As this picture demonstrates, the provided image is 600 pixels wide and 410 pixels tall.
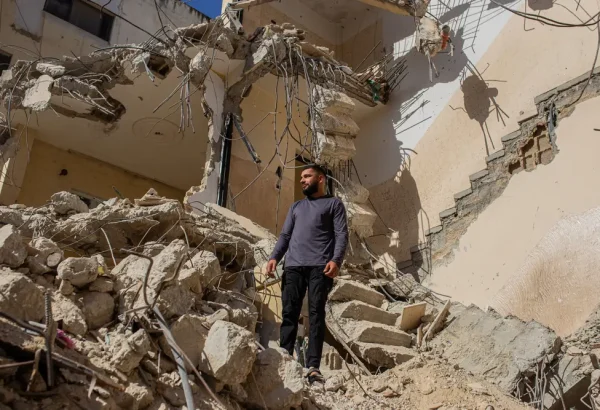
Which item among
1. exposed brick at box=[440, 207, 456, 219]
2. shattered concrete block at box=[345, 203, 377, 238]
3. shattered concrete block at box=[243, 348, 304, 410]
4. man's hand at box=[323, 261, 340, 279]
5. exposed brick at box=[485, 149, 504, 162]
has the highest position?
exposed brick at box=[485, 149, 504, 162]

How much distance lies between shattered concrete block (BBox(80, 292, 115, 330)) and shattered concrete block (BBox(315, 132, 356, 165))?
4908 mm

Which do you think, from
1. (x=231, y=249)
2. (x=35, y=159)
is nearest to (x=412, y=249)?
(x=231, y=249)

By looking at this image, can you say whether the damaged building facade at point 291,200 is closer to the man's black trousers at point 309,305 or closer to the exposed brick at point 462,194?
the exposed brick at point 462,194

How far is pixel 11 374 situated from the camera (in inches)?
94.3

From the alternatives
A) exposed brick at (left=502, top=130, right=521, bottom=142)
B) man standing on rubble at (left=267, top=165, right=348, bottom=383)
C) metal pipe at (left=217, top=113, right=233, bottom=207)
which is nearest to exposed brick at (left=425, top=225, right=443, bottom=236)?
exposed brick at (left=502, top=130, right=521, bottom=142)

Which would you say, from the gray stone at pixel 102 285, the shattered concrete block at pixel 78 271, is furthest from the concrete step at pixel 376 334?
the shattered concrete block at pixel 78 271

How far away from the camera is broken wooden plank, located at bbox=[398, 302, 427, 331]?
5.66 meters

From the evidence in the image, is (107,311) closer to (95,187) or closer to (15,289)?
(15,289)

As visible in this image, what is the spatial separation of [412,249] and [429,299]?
1.85 m

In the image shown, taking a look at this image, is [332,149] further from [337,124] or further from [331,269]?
[331,269]

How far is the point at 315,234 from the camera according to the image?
4.30 m

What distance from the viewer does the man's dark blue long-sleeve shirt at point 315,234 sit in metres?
4.20

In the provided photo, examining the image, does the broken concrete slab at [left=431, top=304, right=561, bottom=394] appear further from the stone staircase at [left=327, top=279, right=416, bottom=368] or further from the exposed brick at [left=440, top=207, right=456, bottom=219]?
the exposed brick at [left=440, top=207, right=456, bottom=219]

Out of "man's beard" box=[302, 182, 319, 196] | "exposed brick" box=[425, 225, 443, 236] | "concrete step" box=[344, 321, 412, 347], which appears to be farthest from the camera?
"exposed brick" box=[425, 225, 443, 236]
